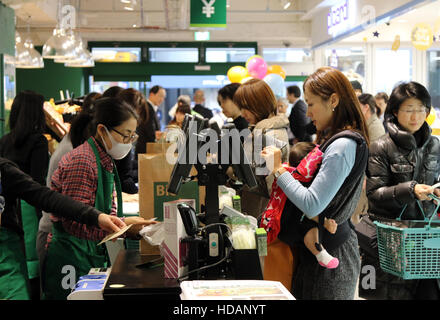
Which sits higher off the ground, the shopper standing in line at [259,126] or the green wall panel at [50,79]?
the green wall panel at [50,79]

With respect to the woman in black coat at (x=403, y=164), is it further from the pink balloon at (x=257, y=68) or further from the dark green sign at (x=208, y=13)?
the pink balloon at (x=257, y=68)

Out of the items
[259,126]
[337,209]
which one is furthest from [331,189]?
[259,126]

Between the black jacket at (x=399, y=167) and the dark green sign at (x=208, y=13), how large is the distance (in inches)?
230

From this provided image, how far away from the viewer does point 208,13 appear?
9148 mm

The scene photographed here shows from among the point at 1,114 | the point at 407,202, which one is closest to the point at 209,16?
the point at 1,114

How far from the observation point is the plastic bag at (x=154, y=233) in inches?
87.5

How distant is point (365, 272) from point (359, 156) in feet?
5.45

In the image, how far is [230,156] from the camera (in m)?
2.06

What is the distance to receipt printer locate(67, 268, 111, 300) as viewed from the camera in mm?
1872

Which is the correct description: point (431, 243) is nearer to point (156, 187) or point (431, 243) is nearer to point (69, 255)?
point (156, 187)

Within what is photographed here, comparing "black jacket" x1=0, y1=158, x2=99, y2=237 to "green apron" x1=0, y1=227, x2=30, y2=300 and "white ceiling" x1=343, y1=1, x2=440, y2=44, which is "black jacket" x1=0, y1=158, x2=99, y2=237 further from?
"white ceiling" x1=343, y1=1, x2=440, y2=44

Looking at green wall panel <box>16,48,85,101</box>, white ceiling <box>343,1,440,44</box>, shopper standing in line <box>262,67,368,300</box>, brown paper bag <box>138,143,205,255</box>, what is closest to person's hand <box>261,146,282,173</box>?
shopper standing in line <box>262,67,368,300</box>

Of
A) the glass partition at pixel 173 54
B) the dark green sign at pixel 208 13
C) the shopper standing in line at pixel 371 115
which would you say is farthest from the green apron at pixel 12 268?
the glass partition at pixel 173 54

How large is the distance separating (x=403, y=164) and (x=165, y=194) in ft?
5.77
